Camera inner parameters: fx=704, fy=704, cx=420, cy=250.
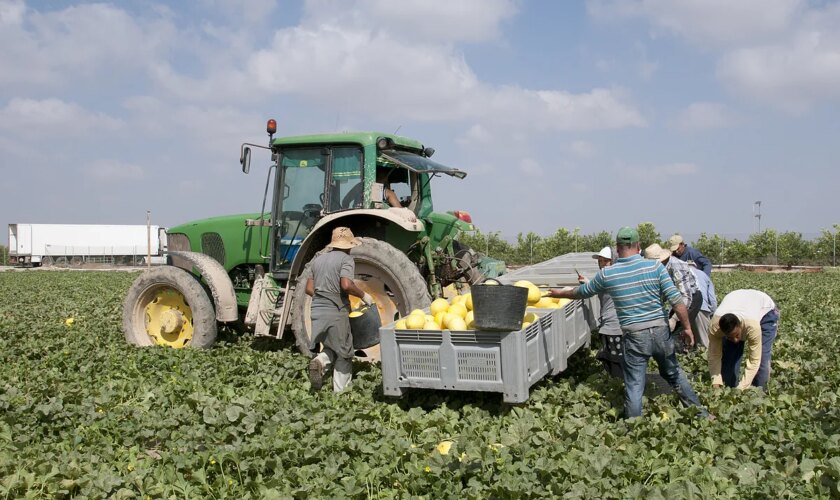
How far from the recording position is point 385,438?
5.18 metres

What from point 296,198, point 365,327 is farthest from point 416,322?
point 296,198

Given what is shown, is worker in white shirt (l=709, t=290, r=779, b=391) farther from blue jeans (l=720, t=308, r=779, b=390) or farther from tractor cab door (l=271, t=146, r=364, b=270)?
tractor cab door (l=271, t=146, r=364, b=270)

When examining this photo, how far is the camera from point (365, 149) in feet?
28.1

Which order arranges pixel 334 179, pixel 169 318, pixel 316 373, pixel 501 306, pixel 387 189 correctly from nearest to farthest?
pixel 501 306 → pixel 316 373 → pixel 334 179 → pixel 387 189 → pixel 169 318

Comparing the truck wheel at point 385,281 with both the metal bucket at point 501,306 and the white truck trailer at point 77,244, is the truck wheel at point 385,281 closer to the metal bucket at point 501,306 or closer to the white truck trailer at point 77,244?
the metal bucket at point 501,306

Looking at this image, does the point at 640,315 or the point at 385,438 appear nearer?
the point at 385,438

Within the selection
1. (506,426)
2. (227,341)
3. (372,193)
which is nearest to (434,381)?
(506,426)

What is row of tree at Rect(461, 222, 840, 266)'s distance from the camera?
40156 mm

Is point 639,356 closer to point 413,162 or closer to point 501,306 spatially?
point 501,306

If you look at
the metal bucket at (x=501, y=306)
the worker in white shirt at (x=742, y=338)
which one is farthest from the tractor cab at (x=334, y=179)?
the worker in white shirt at (x=742, y=338)

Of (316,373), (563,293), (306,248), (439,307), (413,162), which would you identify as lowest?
(316,373)

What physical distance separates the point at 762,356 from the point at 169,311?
7145mm

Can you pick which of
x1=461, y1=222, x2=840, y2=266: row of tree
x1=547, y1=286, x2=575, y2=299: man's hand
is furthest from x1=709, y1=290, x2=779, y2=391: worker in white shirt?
x1=461, y1=222, x2=840, y2=266: row of tree

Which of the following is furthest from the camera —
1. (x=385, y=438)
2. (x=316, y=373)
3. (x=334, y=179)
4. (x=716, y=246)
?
(x=716, y=246)
